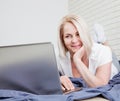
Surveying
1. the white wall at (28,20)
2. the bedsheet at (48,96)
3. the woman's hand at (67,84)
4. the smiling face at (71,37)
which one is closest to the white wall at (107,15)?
the white wall at (28,20)

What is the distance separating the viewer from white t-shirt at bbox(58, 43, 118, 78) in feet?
4.67

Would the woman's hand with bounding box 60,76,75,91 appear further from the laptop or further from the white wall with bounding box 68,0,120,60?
the white wall with bounding box 68,0,120,60

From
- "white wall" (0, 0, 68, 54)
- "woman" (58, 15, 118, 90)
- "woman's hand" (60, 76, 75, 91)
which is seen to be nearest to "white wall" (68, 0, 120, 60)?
"white wall" (0, 0, 68, 54)

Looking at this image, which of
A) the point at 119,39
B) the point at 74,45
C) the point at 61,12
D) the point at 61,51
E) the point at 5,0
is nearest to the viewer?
the point at 74,45

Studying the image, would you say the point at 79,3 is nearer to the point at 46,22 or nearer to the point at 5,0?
the point at 46,22

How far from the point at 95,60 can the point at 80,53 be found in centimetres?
11

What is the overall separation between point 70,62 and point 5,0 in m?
1.32

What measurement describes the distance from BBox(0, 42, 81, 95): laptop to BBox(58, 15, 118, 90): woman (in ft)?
1.64

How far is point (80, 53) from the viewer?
1419 millimetres

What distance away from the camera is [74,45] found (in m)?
1.46

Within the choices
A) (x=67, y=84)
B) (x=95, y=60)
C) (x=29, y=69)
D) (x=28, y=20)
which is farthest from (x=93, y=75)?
(x=28, y=20)

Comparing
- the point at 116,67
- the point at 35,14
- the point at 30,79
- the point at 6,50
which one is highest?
the point at 35,14

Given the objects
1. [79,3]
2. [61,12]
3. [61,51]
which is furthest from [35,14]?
[61,51]

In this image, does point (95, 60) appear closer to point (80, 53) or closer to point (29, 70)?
point (80, 53)
